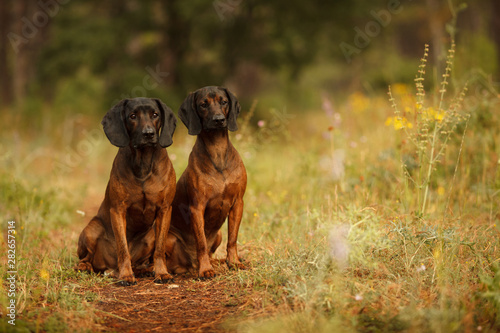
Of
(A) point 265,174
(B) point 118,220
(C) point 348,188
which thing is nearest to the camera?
(B) point 118,220

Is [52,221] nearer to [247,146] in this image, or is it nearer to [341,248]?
[247,146]

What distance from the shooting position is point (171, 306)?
13.5 ft

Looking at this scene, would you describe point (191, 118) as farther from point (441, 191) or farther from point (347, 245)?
point (441, 191)

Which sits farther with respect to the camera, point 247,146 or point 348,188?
point 247,146

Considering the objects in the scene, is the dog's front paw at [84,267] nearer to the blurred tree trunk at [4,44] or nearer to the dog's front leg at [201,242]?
the dog's front leg at [201,242]

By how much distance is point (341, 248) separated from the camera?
3941 mm

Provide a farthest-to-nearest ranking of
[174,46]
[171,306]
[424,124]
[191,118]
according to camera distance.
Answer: [174,46]
[424,124]
[191,118]
[171,306]

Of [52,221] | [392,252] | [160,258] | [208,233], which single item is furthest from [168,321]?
[52,221]

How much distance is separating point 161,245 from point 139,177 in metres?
0.64

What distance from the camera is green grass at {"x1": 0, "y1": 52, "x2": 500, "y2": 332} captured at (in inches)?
136

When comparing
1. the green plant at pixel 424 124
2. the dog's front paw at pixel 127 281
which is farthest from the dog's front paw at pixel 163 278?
the green plant at pixel 424 124

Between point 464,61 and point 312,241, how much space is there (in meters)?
7.10

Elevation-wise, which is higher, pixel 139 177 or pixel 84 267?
pixel 139 177

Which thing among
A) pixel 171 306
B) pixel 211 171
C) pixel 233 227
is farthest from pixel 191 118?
pixel 171 306
